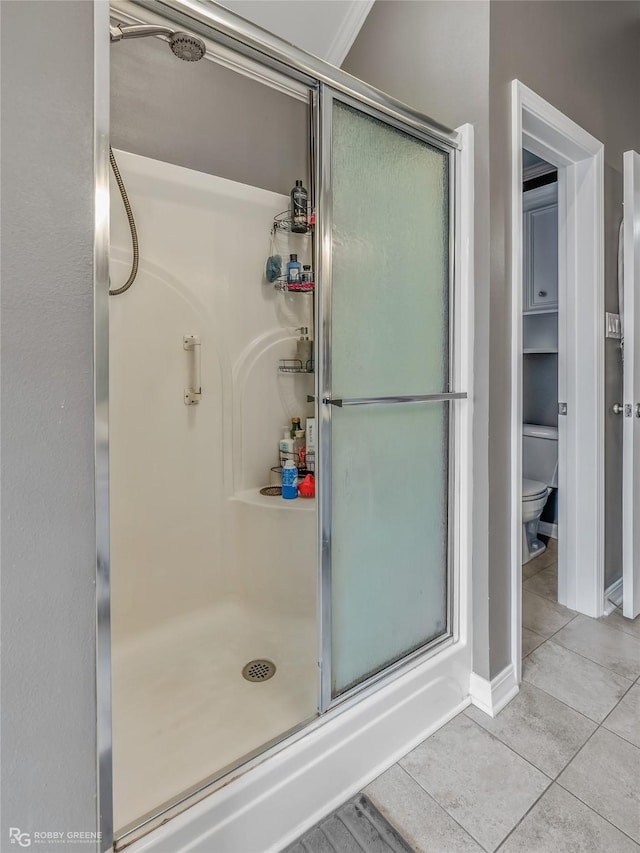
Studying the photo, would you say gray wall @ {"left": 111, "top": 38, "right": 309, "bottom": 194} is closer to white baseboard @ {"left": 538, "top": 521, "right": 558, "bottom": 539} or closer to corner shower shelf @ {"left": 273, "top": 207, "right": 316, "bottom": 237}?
corner shower shelf @ {"left": 273, "top": 207, "right": 316, "bottom": 237}

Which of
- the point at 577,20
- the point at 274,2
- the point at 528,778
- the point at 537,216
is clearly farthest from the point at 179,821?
the point at 537,216

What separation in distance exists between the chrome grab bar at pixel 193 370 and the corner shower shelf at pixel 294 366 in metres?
0.48

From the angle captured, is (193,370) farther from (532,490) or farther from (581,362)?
(532,490)

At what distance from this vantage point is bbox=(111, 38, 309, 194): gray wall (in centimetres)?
178

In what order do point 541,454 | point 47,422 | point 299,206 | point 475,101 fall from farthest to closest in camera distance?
point 541,454 → point 299,206 → point 475,101 → point 47,422

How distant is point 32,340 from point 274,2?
2077mm

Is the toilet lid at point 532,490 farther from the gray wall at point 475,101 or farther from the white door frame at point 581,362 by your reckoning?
the gray wall at point 475,101

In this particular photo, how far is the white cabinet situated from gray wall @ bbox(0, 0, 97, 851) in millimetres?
3069

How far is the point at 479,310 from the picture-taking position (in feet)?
4.86

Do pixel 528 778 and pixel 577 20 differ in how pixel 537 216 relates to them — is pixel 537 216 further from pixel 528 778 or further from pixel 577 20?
pixel 528 778

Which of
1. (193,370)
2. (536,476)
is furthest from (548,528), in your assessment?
(193,370)

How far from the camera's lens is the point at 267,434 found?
89.3 inches

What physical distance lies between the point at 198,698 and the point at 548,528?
101 inches

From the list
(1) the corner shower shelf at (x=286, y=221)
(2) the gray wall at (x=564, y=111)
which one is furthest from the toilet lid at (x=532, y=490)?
(1) the corner shower shelf at (x=286, y=221)
